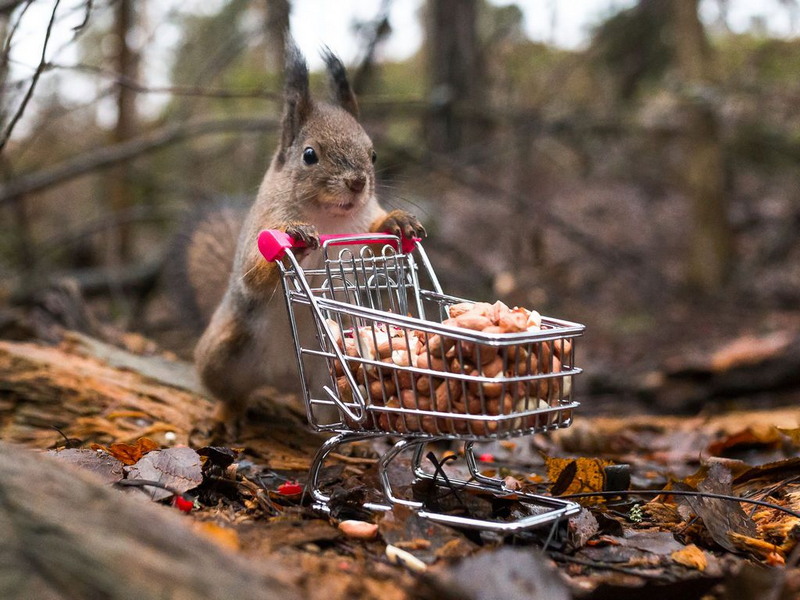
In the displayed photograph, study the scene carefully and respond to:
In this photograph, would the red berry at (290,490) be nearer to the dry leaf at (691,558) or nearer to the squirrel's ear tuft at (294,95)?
the dry leaf at (691,558)

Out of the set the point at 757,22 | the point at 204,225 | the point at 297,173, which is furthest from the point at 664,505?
the point at 757,22

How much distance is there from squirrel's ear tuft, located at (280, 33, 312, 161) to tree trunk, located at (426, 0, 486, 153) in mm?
6501

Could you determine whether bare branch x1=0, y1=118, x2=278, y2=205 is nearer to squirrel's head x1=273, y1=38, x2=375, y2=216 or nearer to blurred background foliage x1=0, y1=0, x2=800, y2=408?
blurred background foliage x1=0, y1=0, x2=800, y2=408

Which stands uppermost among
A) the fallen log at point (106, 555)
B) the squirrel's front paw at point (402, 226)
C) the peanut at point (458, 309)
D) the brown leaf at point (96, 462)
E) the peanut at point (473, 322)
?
the squirrel's front paw at point (402, 226)

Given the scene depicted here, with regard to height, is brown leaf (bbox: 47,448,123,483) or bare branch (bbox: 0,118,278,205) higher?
bare branch (bbox: 0,118,278,205)

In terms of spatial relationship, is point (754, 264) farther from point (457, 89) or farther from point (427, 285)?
point (427, 285)

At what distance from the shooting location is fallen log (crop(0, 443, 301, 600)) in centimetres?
143

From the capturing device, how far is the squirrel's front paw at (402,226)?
9.78ft

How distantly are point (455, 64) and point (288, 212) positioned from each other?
24.7ft

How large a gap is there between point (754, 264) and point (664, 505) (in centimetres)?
761

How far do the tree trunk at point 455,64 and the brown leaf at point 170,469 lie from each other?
7997 millimetres

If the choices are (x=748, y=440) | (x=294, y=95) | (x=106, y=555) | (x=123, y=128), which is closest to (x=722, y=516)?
(x=748, y=440)

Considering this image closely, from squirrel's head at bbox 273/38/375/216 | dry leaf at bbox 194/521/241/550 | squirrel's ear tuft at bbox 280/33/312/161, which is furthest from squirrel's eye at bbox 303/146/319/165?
dry leaf at bbox 194/521/241/550

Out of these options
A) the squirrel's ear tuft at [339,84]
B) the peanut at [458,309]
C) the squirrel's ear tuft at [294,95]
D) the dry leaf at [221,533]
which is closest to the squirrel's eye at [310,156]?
the squirrel's ear tuft at [294,95]
